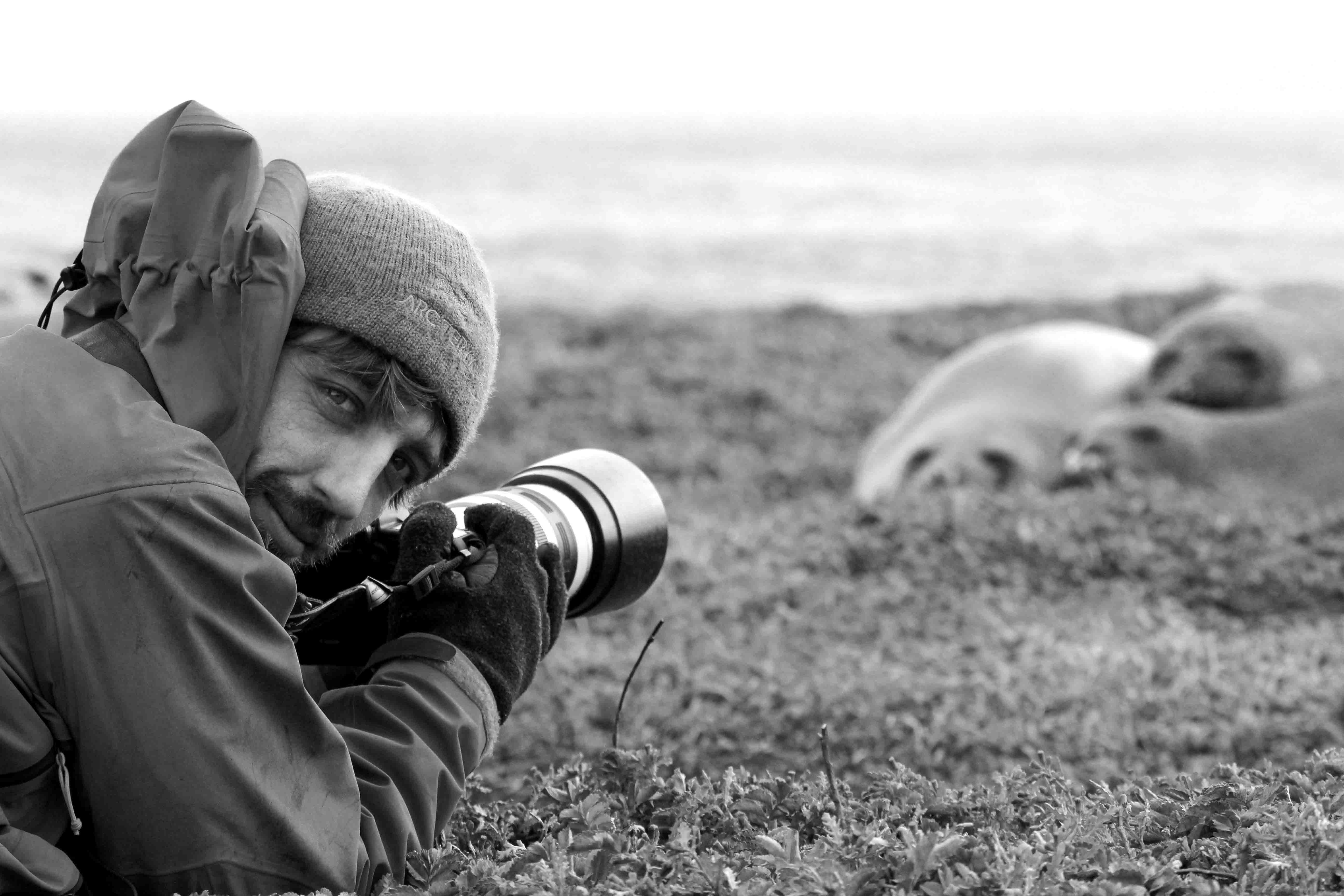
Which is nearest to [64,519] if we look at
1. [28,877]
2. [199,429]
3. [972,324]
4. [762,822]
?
[199,429]

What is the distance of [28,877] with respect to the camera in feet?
6.40

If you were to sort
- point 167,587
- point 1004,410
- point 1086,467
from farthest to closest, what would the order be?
point 1004,410 → point 1086,467 → point 167,587

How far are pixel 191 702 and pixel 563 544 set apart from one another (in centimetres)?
97

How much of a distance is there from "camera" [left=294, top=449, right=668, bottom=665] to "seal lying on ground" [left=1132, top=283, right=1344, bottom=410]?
20.6 ft

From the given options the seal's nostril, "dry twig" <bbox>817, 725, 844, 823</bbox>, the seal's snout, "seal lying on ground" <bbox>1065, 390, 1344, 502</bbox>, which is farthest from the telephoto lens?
the seal's nostril

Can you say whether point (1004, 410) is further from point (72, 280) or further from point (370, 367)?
point (72, 280)

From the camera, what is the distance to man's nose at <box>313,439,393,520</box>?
2.26 m

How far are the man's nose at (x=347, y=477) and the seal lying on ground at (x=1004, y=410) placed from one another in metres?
5.94

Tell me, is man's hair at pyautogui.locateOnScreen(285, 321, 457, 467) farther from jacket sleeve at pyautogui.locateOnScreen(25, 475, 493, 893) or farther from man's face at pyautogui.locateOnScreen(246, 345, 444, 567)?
jacket sleeve at pyautogui.locateOnScreen(25, 475, 493, 893)

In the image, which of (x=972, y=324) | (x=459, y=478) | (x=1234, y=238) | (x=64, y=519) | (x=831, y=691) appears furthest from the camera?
(x=1234, y=238)

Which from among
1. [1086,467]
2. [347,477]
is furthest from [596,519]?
[1086,467]

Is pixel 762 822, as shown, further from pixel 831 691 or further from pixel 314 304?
pixel 831 691

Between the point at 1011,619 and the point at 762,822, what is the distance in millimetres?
3796

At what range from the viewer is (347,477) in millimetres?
2266
